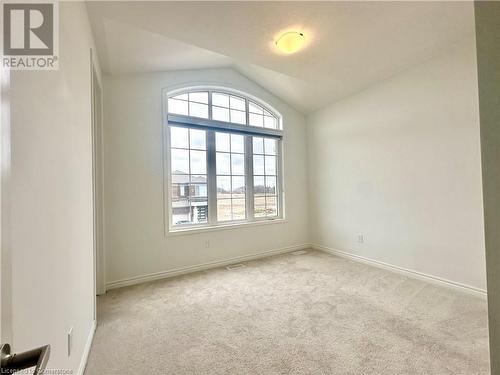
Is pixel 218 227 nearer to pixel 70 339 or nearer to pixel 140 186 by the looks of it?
pixel 140 186

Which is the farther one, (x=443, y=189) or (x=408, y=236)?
(x=408, y=236)

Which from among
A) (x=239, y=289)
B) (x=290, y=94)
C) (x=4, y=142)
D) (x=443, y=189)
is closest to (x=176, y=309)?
(x=239, y=289)

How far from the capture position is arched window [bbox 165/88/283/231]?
3.52m

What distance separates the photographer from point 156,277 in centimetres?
317

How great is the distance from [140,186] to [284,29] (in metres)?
2.47

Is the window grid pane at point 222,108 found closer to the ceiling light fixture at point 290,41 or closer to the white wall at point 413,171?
the white wall at point 413,171

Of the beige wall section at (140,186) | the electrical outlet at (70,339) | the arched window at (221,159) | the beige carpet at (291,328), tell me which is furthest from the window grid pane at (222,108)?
the electrical outlet at (70,339)

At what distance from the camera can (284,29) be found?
2.31 m

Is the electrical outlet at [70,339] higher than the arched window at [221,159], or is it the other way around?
the arched window at [221,159]

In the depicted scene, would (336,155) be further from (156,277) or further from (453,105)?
(156,277)

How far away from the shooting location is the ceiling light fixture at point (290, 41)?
237 cm

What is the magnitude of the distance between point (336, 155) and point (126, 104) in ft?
10.7

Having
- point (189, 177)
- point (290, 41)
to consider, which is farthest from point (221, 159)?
point (290, 41)

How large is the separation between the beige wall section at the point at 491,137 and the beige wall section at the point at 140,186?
3.21m
